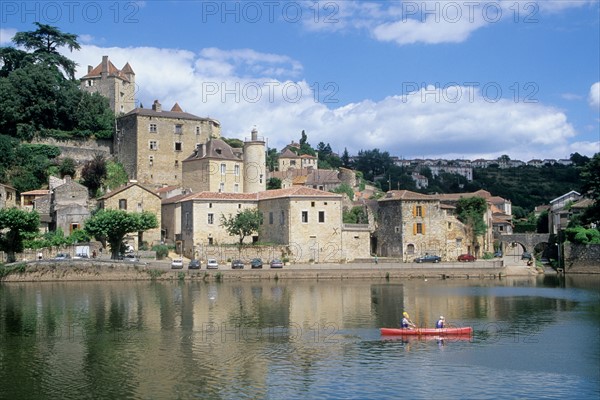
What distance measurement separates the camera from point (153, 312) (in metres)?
35.5

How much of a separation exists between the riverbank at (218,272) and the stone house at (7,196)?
1318 centimetres

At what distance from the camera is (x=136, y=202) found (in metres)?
59.9

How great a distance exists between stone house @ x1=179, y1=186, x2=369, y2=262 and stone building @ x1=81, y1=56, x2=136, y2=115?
102ft

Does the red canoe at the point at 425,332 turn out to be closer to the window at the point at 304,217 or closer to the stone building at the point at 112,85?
the window at the point at 304,217

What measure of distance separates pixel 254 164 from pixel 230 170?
2.34 meters

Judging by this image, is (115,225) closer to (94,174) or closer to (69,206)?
(69,206)

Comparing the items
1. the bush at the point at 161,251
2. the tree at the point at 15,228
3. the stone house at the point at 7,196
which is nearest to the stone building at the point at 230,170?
the bush at the point at 161,251

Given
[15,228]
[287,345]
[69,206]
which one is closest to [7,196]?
[69,206]

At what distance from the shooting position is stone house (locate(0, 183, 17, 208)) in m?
59.1

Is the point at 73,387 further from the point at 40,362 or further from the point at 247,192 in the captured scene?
the point at 247,192

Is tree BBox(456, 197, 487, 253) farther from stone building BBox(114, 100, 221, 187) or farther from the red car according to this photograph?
stone building BBox(114, 100, 221, 187)

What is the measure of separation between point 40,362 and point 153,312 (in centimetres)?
1074

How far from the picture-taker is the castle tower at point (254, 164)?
66938mm

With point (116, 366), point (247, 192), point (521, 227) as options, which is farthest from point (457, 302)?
point (521, 227)
